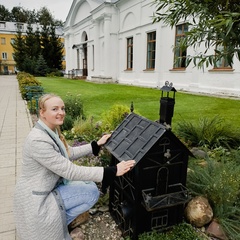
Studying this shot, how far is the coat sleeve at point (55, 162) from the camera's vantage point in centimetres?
188

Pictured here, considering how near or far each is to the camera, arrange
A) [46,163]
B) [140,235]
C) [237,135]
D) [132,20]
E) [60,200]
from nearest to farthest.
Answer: [46,163]
[60,200]
[140,235]
[237,135]
[132,20]

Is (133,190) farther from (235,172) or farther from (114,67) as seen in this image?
(114,67)

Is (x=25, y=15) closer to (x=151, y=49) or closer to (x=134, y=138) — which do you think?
(x=151, y=49)

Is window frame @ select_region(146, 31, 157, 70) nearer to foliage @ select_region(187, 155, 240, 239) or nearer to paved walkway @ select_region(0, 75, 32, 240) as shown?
paved walkway @ select_region(0, 75, 32, 240)

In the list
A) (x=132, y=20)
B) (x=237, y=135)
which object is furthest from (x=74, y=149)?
(x=132, y=20)

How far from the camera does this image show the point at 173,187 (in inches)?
86.0

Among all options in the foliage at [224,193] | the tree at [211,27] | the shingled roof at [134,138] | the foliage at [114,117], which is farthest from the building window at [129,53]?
the shingled roof at [134,138]

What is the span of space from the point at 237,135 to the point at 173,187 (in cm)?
271

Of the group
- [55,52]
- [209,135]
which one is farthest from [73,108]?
[55,52]

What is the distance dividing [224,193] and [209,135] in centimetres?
211

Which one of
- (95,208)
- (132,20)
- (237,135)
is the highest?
(132,20)

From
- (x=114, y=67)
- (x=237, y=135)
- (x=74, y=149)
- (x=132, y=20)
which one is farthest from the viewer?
(x=114, y=67)

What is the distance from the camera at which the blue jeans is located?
2080mm

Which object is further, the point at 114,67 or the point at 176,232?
the point at 114,67
